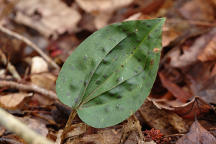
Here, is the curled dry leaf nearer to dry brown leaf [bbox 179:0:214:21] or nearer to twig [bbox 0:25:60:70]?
dry brown leaf [bbox 179:0:214:21]

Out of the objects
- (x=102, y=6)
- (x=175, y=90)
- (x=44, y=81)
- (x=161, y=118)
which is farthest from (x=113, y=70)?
(x=102, y=6)

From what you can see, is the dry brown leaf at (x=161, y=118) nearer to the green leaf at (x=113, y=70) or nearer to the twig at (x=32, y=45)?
the green leaf at (x=113, y=70)

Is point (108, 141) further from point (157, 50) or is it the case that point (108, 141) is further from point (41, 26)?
point (41, 26)

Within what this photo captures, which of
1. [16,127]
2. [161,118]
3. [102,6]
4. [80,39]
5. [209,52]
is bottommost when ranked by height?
[80,39]

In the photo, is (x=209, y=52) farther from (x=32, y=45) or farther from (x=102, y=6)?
(x=102, y=6)

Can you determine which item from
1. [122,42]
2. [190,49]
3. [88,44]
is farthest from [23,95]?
[190,49]
